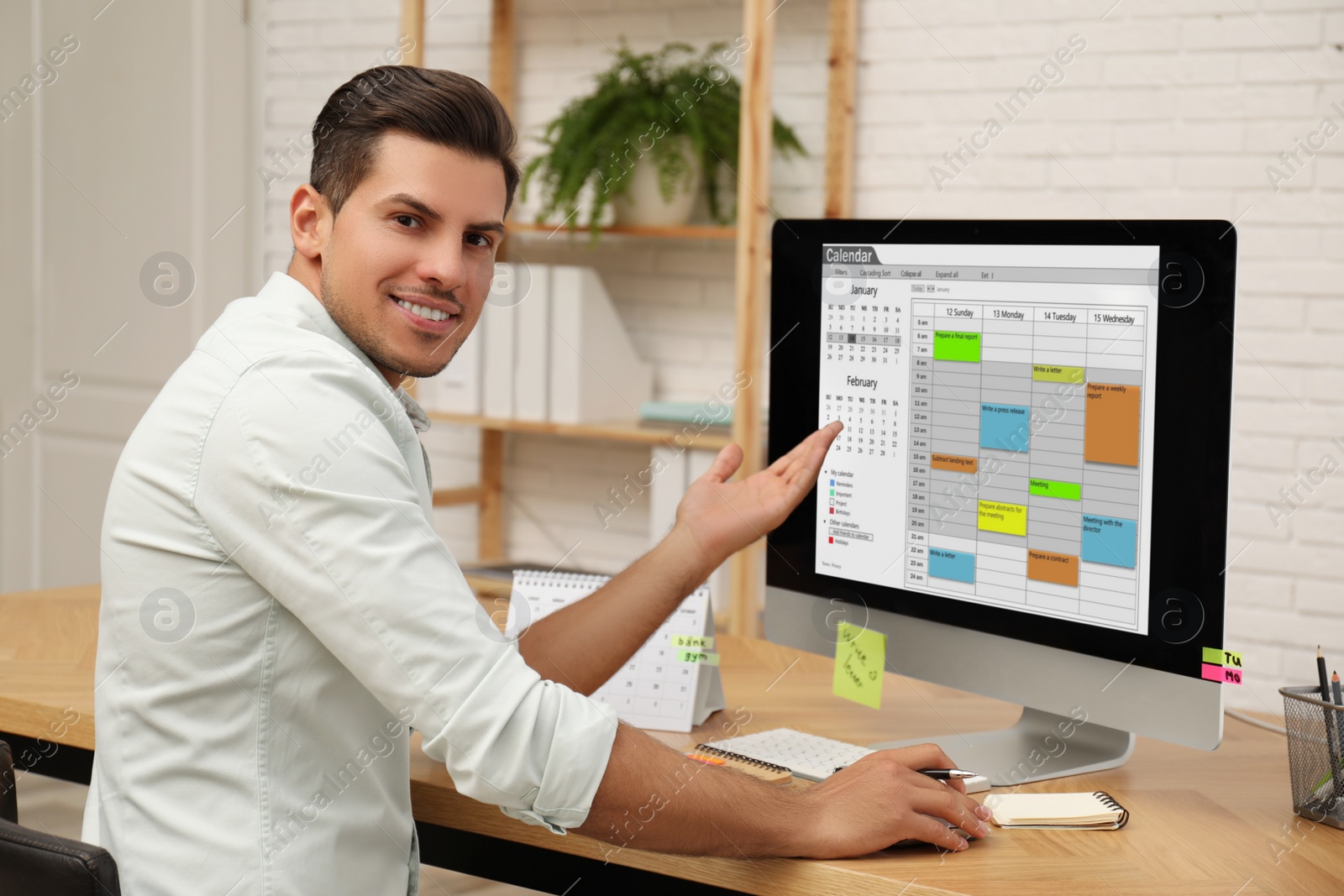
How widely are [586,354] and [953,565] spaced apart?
5.49ft

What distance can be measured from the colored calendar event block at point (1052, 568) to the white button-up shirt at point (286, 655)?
464 millimetres

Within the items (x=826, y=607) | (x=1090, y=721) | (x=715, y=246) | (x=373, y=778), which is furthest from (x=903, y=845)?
(x=715, y=246)

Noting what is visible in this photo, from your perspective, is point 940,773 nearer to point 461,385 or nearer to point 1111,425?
point 1111,425

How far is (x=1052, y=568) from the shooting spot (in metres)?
1.19

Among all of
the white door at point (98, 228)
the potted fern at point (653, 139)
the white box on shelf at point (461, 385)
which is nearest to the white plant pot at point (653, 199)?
the potted fern at point (653, 139)

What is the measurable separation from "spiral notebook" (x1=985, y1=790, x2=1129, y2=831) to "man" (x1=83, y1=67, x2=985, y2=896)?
0.06m

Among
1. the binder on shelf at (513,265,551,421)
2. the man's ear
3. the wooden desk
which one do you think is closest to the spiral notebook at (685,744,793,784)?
the wooden desk

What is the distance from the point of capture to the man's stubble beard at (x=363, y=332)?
46.8 inches

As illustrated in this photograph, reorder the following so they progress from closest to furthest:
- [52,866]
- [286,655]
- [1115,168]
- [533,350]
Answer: [52,866] < [286,655] < [1115,168] < [533,350]

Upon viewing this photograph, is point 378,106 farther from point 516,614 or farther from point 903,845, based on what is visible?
point 903,845

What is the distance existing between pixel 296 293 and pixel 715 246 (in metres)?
1.86

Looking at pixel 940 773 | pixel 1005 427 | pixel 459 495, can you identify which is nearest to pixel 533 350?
pixel 459 495

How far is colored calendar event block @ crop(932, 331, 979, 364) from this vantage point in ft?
4.05

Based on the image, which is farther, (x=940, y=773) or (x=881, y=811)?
(x=940, y=773)
